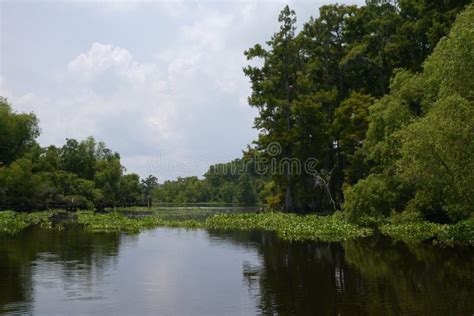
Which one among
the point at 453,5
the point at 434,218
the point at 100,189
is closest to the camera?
the point at 434,218

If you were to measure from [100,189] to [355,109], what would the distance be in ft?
163

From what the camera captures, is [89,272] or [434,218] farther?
[434,218]

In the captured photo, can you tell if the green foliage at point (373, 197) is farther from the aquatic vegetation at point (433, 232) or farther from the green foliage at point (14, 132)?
the green foliage at point (14, 132)

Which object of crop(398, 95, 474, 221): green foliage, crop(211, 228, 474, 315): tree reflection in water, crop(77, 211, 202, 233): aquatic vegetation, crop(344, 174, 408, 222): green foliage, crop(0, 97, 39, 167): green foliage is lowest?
crop(211, 228, 474, 315): tree reflection in water

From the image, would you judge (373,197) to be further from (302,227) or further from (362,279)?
(362,279)

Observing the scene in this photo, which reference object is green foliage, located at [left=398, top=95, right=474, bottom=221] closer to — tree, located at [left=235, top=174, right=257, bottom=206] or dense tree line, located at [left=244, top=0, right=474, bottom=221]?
dense tree line, located at [left=244, top=0, right=474, bottom=221]

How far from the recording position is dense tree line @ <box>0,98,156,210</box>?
189ft

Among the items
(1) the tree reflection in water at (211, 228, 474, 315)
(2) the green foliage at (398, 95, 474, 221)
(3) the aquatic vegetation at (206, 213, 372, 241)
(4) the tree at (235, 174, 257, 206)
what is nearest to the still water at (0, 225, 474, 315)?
(1) the tree reflection in water at (211, 228, 474, 315)

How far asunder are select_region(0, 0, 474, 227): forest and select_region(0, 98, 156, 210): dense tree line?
195 mm

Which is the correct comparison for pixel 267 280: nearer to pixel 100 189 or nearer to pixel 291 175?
pixel 291 175

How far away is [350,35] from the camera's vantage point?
51406 millimetres

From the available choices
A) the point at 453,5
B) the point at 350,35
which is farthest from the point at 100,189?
the point at 453,5

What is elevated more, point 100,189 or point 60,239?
point 100,189

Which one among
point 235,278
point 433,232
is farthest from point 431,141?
point 235,278
